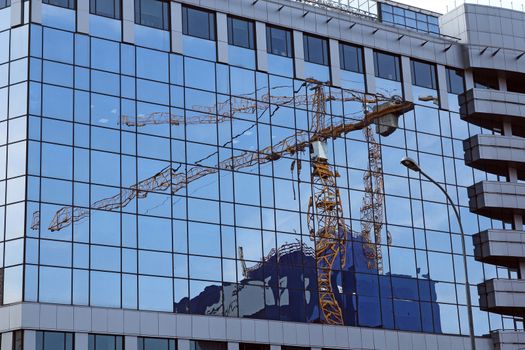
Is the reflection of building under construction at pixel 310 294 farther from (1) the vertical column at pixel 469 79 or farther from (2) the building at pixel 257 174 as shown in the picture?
(1) the vertical column at pixel 469 79

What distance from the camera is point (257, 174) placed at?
202ft

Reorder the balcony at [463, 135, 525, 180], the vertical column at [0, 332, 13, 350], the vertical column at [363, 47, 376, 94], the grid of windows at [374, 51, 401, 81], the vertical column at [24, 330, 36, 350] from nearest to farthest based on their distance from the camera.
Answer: the vertical column at [24, 330, 36, 350] < the vertical column at [0, 332, 13, 350] < the vertical column at [363, 47, 376, 94] < the grid of windows at [374, 51, 401, 81] < the balcony at [463, 135, 525, 180]

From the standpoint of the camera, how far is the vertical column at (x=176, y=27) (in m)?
60.7

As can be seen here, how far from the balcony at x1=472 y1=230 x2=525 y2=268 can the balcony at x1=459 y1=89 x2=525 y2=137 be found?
26.0ft

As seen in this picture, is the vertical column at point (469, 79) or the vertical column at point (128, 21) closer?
the vertical column at point (128, 21)

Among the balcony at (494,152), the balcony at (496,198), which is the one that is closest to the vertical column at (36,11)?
the balcony at (494,152)

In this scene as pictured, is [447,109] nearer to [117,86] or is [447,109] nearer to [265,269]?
[265,269]

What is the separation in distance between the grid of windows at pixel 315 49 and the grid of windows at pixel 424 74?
696 centimetres

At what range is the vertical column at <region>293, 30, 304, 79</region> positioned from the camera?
65188 mm

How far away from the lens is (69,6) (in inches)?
2265

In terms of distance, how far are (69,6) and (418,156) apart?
970 inches

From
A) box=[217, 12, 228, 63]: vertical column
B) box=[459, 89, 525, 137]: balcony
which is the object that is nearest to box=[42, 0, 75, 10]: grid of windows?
box=[217, 12, 228, 63]: vertical column

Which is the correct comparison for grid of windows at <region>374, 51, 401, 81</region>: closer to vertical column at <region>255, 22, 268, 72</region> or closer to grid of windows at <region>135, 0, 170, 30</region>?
vertical column at <region>255, 22, 268, 72</region>

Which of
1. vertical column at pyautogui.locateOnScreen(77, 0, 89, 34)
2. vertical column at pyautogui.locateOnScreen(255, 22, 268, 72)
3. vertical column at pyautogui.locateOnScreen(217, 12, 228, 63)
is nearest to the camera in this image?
vertical column at pyautogui.locateOnScreen(77, 0, 89, 34)
